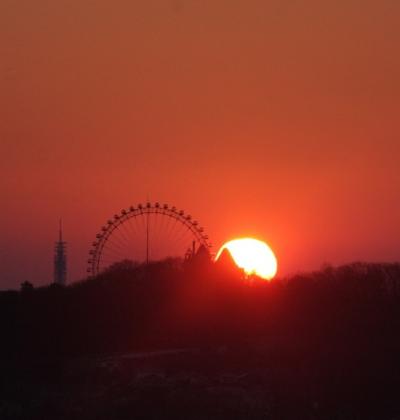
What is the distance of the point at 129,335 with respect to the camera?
242ft

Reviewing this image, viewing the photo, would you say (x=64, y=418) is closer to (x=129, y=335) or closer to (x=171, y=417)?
(x=171, y=417)

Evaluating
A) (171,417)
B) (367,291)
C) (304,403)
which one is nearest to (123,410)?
(171,417)

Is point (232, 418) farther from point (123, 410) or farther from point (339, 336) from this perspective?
point (339, 336)

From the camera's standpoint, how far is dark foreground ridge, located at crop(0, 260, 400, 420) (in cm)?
5675

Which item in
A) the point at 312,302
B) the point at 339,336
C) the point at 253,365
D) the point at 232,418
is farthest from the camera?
the point at 312,302

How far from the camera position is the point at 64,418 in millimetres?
54625

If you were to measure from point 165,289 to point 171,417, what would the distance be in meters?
27.2

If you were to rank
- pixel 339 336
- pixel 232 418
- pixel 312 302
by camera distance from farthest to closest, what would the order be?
1. pixel 312 302
2. pixel 339 336
3. pixel 232 418

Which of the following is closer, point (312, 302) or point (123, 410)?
point (123, 410)

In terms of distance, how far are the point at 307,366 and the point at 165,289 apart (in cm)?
1925

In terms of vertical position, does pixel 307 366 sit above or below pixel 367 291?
below

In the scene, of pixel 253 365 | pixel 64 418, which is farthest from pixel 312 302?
pixel 64 418

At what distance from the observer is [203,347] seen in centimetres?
6756

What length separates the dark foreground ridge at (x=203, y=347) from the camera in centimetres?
5675
